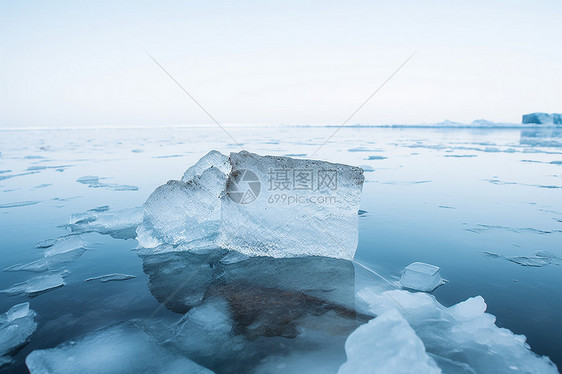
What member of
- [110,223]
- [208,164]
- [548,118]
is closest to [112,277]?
[110,223]

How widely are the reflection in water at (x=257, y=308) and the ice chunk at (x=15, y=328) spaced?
0.78 meters

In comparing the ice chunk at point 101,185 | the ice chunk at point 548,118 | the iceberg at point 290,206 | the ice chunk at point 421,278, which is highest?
the ice chunk at point 548,118

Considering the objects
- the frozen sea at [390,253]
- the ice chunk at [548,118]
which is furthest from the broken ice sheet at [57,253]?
the ice chunk at [548,118]

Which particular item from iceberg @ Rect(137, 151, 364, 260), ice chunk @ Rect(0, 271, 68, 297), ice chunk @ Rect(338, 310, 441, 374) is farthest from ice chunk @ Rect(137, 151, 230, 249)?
ice chunk @ Rect(338, 310, 441, 374)

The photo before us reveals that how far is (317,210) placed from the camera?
313 cm

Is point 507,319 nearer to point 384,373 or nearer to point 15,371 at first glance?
point 384,373

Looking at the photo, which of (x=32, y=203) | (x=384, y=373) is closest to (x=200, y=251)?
(x=384, y=373)

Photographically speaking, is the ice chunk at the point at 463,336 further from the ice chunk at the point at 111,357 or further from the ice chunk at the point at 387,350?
the ice chunk at the point at 111,357

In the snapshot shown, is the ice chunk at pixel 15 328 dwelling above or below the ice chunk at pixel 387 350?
below

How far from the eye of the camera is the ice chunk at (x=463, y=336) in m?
1.67

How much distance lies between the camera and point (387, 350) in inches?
56.7

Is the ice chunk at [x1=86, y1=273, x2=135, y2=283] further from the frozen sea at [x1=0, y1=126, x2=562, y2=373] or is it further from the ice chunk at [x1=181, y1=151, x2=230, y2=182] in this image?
the ice chunk at [x1=181, y1=151, x2=230, y2=182]

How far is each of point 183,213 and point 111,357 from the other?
Result: 1951 mm

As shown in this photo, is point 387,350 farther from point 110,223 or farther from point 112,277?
point 110,223
